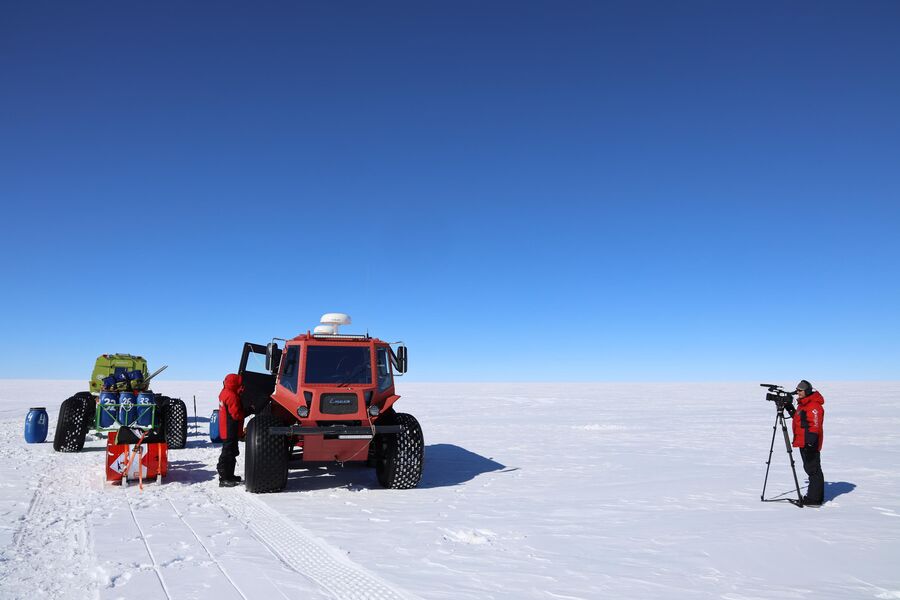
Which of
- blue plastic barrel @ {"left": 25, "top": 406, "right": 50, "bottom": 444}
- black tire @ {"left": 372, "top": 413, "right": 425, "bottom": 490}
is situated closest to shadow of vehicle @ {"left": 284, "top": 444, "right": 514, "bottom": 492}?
black tire @ {"left": 372, "top": 413, "right": 425, "bottom": 490}

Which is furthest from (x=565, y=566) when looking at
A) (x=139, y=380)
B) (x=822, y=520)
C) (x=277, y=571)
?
(x=139, y=380)

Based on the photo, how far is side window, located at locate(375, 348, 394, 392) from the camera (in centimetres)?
839

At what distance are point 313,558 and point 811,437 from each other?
604 cm

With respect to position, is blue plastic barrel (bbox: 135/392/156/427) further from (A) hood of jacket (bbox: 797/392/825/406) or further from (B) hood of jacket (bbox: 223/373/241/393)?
(A) hood of jacket (bbox: 797/392/825/406)

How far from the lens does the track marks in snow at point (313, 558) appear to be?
4.07 metres

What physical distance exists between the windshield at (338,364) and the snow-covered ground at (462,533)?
5.15 ft

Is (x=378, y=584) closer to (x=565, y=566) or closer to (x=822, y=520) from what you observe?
(x=565, y=566)

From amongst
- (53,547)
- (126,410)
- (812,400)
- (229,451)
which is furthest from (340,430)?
(126,410)

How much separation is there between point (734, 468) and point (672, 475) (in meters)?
1.45

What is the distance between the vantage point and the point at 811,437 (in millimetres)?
7004

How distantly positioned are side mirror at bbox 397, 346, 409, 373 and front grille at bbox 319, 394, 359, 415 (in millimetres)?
980

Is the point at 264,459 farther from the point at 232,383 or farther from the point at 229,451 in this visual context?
the point at 232,383

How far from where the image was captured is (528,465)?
33.9ft

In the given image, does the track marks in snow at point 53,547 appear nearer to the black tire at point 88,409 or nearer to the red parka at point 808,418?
the black tire at point 88,409
